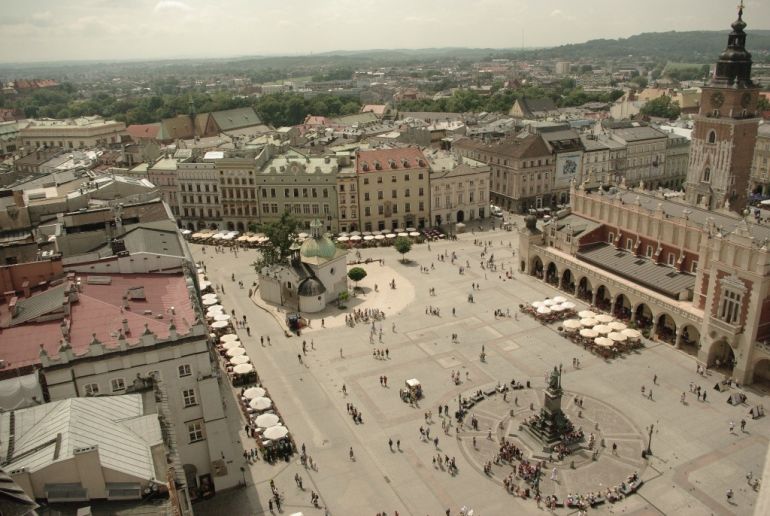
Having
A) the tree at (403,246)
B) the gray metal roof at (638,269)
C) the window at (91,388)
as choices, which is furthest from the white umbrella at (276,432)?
the tree at (403,246)

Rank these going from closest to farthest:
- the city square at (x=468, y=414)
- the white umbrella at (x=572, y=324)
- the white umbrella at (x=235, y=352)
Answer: the city square at (x=468, y=414)
the white umbrella at (x=235, y=352)
the white umbrella at (x=572, y=324)

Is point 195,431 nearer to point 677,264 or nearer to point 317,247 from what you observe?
point 317,247

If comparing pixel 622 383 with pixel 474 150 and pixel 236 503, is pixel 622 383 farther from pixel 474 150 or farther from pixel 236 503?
pixel 474 150

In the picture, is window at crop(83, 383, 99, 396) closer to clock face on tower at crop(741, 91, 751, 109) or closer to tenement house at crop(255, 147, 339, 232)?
tenement house at crop(255, 147, 339, 232)

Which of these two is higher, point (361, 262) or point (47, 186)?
point (47, 186)

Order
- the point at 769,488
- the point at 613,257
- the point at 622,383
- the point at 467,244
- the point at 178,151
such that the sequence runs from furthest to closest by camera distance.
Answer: the point at 178,151, the point at 467,244, the point at 613,257, the point at 622,383, the point at 769,488

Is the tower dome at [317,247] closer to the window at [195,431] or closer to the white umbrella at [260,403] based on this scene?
the white umbrella at [260,403]

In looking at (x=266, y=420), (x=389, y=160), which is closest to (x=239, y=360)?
(x=266, y=420)

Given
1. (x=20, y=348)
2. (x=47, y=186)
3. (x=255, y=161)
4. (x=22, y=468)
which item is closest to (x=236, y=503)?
(x=20, y=348)
